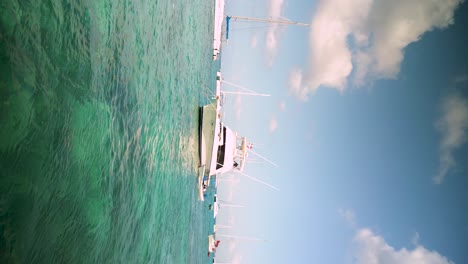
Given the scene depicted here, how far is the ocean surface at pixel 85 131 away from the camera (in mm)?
6117

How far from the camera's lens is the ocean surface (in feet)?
20.1

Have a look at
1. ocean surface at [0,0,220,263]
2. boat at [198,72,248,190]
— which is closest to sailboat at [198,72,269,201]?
boat at [198,72,248,190]

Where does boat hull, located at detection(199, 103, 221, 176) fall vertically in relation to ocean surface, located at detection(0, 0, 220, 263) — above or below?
above

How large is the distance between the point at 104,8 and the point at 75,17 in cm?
209

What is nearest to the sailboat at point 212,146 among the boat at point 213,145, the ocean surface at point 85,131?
the boat at point 213,145

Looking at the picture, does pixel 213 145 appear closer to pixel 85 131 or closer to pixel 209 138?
pixel 209 138

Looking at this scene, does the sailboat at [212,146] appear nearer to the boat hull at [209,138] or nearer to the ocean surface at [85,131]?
the boat hull at [209,138]

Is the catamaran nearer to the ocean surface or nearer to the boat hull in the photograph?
the boat hull

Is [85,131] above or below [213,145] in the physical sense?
below

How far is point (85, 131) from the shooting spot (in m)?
8.93

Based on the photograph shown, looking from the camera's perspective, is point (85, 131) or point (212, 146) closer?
point (85, 131)

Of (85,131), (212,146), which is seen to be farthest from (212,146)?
(85,131)

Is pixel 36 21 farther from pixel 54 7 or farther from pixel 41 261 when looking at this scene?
pixel 41 261

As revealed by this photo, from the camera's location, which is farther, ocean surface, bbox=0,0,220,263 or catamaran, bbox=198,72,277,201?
catamaran, bbox=198,72,277,201
